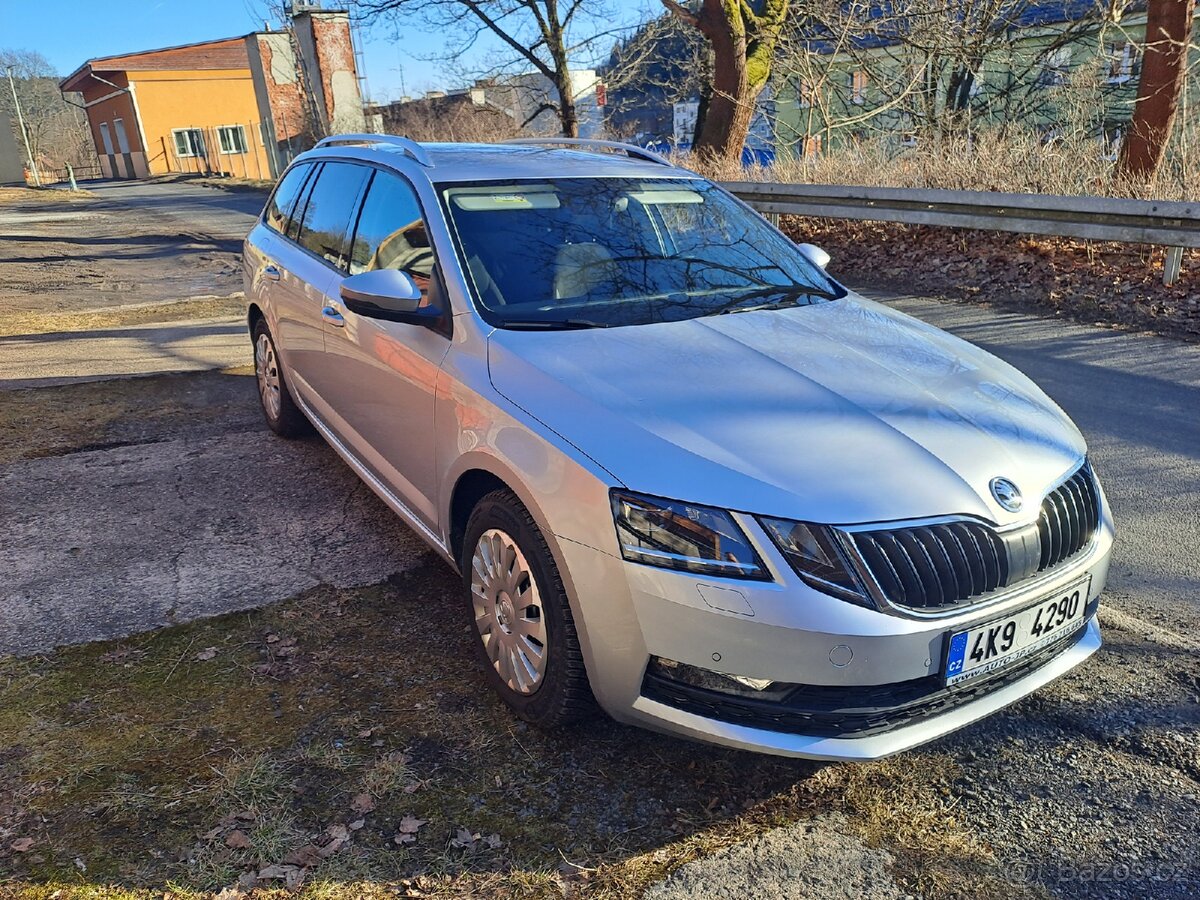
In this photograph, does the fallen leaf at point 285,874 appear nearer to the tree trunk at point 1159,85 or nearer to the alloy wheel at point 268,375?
the alloy wheel at point 268,375

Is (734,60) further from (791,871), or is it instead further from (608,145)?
(791,871)

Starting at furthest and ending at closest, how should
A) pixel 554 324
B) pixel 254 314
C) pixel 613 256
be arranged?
pixel 254 314
pixel 613 256
pixel 554 324

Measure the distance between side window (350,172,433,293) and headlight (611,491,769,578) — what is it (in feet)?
5.05

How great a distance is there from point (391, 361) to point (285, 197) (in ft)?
8.27

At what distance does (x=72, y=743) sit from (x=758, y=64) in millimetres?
16697

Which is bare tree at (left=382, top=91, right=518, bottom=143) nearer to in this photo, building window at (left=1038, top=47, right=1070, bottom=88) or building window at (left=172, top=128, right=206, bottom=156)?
building window at (left=1038, top=47, right=1070, bottom=88)

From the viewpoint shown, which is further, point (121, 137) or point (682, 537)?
point (121, 137)

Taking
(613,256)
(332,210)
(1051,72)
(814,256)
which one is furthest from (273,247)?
(1051,72)

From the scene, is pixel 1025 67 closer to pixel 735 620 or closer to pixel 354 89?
pixel 354 89

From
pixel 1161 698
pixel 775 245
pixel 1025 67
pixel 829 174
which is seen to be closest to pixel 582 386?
pixel 775 245

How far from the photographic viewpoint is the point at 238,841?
8.10 feet

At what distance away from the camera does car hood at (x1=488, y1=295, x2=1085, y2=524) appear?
2.38 m

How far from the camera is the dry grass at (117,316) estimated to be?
969cm

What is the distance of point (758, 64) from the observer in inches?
658
